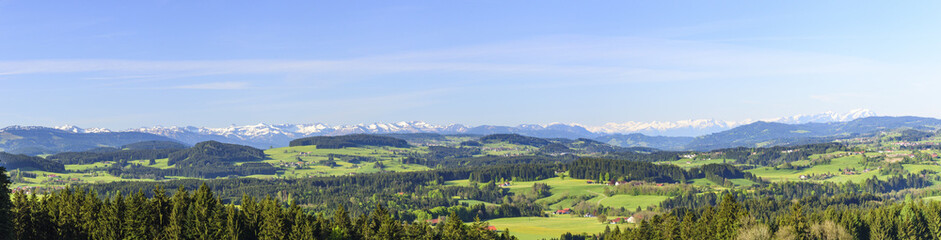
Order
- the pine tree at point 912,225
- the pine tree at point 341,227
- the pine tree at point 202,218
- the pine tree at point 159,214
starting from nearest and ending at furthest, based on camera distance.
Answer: the pine tree at point 202,218, the pine tree at point 159,214, the pine tree at point 341,227, the pine tree at point 912,225

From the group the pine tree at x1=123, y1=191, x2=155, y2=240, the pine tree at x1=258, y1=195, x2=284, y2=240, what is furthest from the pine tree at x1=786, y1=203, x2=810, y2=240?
the pine tree at x1=123, y1=191, x2=155, y2=240

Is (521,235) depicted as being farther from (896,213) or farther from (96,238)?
(96,238)

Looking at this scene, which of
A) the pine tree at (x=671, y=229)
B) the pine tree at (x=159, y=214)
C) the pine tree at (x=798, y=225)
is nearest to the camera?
the pine tree at (x=159, y=214)

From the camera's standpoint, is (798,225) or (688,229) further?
(688,229)

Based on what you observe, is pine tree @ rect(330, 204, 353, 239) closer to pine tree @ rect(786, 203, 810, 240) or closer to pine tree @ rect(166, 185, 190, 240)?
pine tree @ rect(166, 185, 190, 240)

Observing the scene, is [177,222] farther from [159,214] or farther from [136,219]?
[136,219]

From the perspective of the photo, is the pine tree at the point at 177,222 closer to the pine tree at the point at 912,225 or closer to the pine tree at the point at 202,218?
the pine tree at the point at 202,218

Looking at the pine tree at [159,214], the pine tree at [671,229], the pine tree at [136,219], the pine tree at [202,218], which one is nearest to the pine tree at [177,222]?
the pine tree at [202,218]

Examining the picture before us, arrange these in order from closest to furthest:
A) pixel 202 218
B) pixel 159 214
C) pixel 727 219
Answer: pixel 202 218 → pixel 159 214 → pixel 727 219

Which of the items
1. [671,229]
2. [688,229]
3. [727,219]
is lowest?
[688,229]

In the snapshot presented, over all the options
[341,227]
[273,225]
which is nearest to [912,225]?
[341,227]

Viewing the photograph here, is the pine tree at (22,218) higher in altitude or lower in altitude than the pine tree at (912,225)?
higher

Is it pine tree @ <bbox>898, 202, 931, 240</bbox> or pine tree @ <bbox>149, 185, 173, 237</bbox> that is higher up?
pine tree @ <bbox>149, 185, 173, 237</bbox>

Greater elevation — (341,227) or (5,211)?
(5,211)
